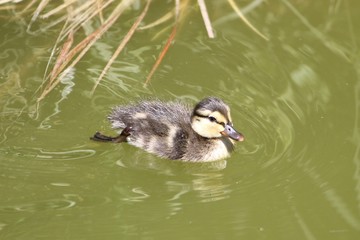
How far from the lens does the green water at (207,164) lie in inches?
155

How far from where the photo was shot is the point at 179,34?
554 centimetres

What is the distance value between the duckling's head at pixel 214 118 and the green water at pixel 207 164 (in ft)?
0.45

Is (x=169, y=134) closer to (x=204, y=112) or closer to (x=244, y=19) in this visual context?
(x=204, y=112)

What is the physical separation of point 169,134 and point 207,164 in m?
0.23

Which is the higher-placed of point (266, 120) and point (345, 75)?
point (345, 75)

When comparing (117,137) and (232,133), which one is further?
(117,137)

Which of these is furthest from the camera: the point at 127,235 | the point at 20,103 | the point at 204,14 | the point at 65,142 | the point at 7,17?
the point at 7,17

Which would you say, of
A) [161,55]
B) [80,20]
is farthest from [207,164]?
[80,20]

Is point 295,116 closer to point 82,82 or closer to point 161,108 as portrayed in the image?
point 161,108

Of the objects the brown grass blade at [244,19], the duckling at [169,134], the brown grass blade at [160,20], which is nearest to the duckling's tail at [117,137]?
the duckling at [169,134]

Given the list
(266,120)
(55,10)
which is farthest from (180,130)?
(55,10)

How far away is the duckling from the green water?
0.05m

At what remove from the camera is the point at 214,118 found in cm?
447

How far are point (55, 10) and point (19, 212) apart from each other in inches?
67.1
